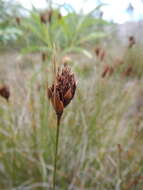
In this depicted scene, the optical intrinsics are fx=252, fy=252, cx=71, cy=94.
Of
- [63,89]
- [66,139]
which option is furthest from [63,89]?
[66,139]

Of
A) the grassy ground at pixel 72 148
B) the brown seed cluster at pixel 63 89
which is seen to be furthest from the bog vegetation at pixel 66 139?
the brown seed cluster at pixel 63 89

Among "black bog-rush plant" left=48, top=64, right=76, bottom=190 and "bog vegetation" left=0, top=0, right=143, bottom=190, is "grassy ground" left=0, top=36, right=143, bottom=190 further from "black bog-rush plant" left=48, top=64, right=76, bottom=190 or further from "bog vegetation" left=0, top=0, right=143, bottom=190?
"black bog-rush plant" left=48, top=64, right=76, bottom=190

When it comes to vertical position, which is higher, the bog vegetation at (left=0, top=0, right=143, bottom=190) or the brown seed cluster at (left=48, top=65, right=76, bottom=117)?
the brown seed cluster at (left=48, top=65, right=76, bottom=117)

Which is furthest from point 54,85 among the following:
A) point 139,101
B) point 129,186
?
point 139,101

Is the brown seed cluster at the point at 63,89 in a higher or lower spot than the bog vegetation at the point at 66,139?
higher

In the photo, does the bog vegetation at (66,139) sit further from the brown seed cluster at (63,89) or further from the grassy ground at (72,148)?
the brown seed cluster at (63,89)

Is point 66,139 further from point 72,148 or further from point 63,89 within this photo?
point 63,89

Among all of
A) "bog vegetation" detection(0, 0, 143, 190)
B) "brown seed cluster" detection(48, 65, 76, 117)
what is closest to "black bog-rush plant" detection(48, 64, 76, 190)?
"brown seed cluster" detection(48, 65, 76, 117)

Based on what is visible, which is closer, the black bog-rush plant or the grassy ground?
the black bog-rush plant

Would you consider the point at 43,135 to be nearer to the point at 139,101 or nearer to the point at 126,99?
the point at 126,99

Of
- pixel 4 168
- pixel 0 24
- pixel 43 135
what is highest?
pixel 0 24

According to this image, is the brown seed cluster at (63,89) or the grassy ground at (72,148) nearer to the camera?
the brown seed cluster at (63,89)
